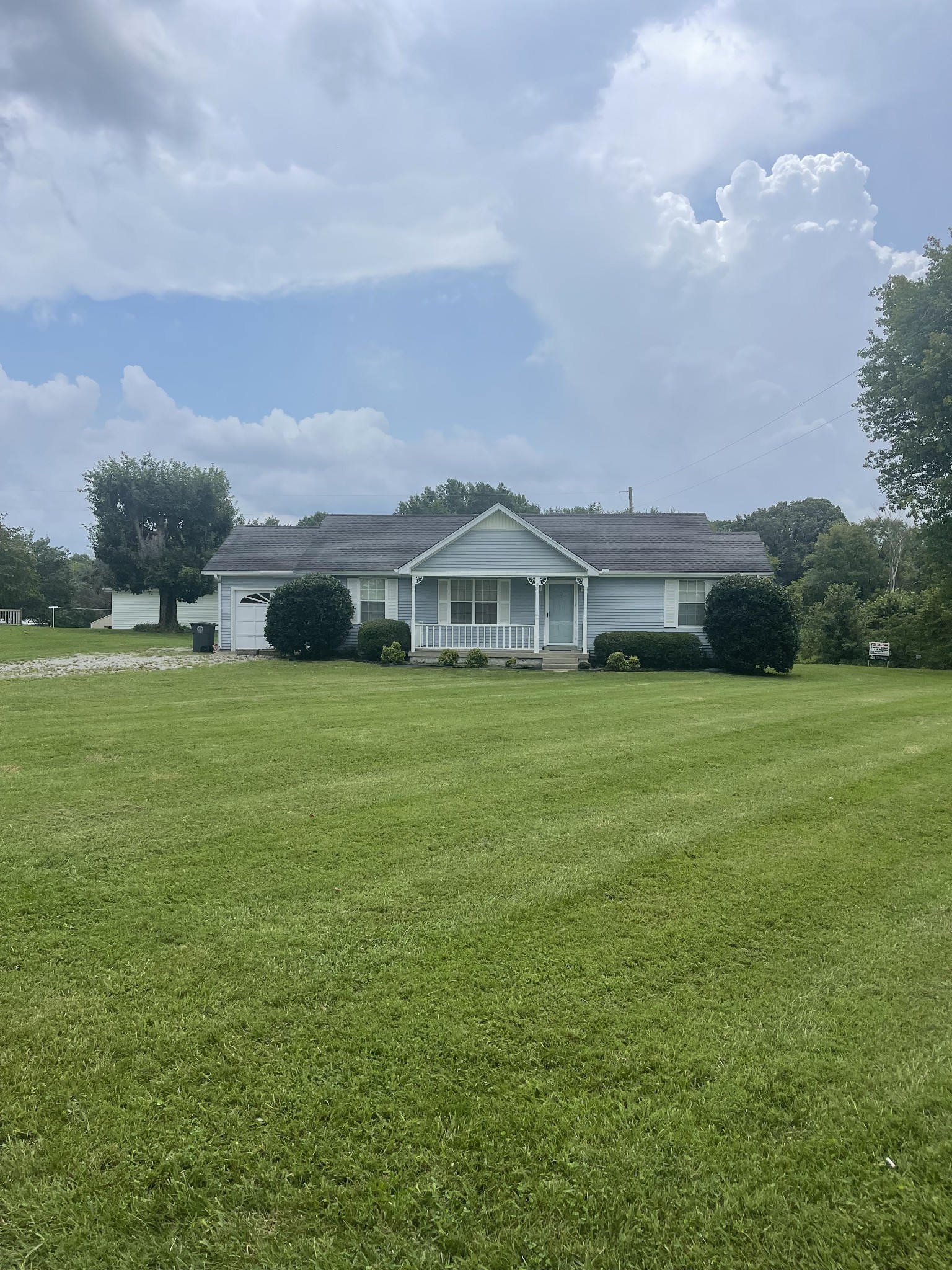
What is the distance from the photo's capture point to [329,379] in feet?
94.3

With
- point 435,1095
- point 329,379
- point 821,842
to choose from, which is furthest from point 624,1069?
point 329,379

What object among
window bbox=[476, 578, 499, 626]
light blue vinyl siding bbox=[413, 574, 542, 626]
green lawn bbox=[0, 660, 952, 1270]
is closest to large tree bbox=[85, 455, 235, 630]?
light blue vinyl siding bbox=[413, 574, 542, 626]

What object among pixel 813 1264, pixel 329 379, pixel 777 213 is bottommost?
pixel 813 1264

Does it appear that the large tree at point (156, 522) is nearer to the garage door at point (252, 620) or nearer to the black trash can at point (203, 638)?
the garage door at point (252, 620)

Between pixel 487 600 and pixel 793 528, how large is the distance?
156 feet

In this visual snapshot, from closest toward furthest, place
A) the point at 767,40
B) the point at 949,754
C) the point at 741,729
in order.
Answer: the point at 949,754, the point at 741,729, the point at 767,40

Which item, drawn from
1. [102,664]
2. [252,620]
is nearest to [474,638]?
[252,620]

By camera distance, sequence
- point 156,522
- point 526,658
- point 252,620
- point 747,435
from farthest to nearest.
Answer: point 747,435
point 156,522
point 252,620
point 526,658

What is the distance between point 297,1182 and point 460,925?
157 centimetres

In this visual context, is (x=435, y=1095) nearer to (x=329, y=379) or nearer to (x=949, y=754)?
(x=949, y=754)

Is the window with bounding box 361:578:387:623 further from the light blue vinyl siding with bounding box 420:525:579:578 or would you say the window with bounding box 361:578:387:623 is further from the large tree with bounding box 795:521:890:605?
the large tree with bounding box 795:521:890:605

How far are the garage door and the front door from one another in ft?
32.3

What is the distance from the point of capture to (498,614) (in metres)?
23.3

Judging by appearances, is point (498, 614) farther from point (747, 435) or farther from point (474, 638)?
point (747, 435)
